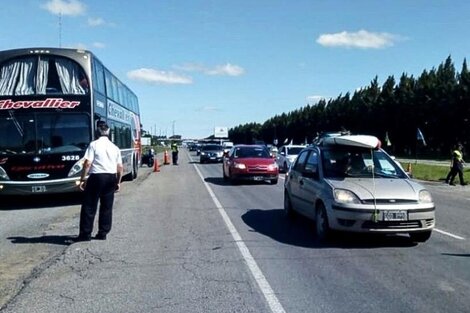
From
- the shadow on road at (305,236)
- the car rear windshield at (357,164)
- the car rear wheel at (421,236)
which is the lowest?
the shadow on road at (305,236)

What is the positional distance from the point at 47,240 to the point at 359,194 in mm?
5221

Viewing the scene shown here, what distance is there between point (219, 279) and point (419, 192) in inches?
153

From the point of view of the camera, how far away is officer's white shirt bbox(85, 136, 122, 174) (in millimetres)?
9672

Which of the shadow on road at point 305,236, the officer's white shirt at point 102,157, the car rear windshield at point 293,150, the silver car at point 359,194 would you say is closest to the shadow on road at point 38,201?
the shadow on road at point 305,236

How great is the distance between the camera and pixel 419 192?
9234 mm

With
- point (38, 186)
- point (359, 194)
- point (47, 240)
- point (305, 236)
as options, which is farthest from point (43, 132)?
point (359, 194)

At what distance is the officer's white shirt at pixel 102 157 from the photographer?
967cm

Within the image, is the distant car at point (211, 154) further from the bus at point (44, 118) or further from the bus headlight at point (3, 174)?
the bus headlight at point (3, 174)

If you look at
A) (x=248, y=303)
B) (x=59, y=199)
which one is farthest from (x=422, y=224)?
(x=59, y=199)

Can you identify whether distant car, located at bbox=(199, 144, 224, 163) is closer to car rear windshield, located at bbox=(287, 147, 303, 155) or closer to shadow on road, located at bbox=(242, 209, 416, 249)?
car rear windshield, located at bbox=(287, 147, 303, 155)

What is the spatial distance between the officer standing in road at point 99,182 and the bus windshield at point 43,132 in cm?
595

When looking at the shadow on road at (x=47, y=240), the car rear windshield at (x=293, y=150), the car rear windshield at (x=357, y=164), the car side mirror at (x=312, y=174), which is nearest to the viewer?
the shadow on road at (x=47, y=240)

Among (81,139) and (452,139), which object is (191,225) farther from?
(452,139)

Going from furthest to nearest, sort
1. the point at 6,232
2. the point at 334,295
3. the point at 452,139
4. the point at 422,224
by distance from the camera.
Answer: the point at 452,139
the point at 6,232
the point at 422,224
the point at 334,295
